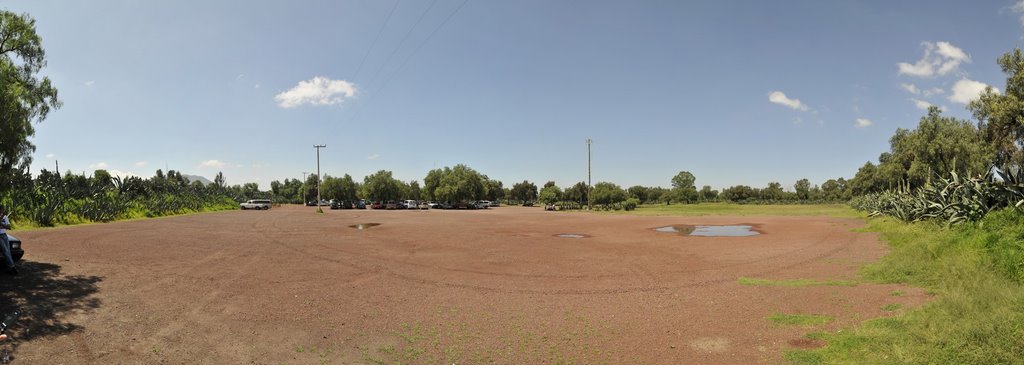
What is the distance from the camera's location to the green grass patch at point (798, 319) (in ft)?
24.7

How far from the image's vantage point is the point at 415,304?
30.1 feet

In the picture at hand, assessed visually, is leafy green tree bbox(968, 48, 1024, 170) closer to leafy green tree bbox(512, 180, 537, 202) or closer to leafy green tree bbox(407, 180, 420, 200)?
leafy green tree bbox(407, 180, 420, 200)

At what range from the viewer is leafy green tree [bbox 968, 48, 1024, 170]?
18.0m

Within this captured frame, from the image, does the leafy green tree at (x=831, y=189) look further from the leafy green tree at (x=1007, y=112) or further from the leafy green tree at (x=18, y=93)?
the leafy green tree at (x=18, y=93)

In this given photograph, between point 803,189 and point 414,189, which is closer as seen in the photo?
point 414,189

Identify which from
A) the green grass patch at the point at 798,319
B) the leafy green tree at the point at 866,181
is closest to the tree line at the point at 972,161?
the green grass patch at the point at 798,319

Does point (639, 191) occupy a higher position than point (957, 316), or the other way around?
point (639, 191)

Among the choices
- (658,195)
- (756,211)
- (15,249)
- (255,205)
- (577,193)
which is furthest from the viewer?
(658,195)

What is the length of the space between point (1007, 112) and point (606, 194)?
69023 mm

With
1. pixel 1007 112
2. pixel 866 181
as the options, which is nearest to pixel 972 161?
pixel 1007 112

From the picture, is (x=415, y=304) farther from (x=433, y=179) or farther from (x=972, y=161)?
(x=433, y=179)

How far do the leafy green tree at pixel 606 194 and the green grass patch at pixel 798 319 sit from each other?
3156 inches

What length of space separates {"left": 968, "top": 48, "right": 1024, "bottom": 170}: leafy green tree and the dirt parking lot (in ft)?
30.5

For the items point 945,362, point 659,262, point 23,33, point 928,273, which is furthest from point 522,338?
point 23,33
